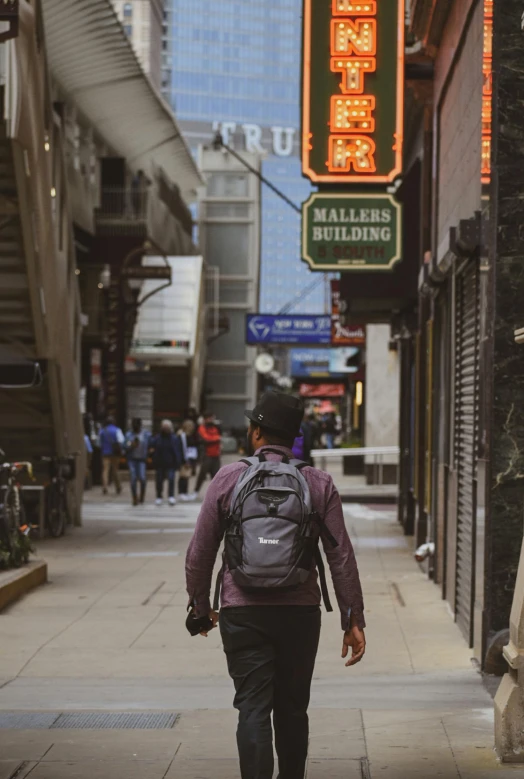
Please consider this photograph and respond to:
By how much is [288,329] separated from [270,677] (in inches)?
1601

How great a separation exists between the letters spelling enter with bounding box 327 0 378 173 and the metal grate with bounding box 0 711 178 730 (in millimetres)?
10351

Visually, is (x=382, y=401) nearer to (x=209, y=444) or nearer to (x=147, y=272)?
(x=209, y=444)

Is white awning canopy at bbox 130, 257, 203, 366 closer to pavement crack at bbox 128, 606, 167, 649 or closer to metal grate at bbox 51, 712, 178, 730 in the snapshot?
pavement crack at bbox 128, 606, 167, 649

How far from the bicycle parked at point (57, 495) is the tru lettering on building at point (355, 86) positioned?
6.55 meters

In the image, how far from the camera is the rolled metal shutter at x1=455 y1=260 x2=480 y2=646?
10469mm

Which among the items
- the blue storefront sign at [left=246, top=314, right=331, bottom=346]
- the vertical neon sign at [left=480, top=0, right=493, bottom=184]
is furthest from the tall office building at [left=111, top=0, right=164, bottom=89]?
the vertical neon sign at [left=480, top=0, right=493, bottom=184]

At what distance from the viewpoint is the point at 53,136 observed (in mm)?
20656

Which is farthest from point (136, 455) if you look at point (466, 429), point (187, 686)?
point (187, 686)

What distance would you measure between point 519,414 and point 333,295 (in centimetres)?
3214

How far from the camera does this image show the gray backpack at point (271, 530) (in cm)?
540

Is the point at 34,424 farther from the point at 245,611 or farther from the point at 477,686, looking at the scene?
the point at 245,611

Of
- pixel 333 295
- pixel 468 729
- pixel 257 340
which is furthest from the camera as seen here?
pixel 257 340

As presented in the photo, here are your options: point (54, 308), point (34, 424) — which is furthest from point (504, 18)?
point (34, 424)

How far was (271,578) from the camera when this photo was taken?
213 inches
